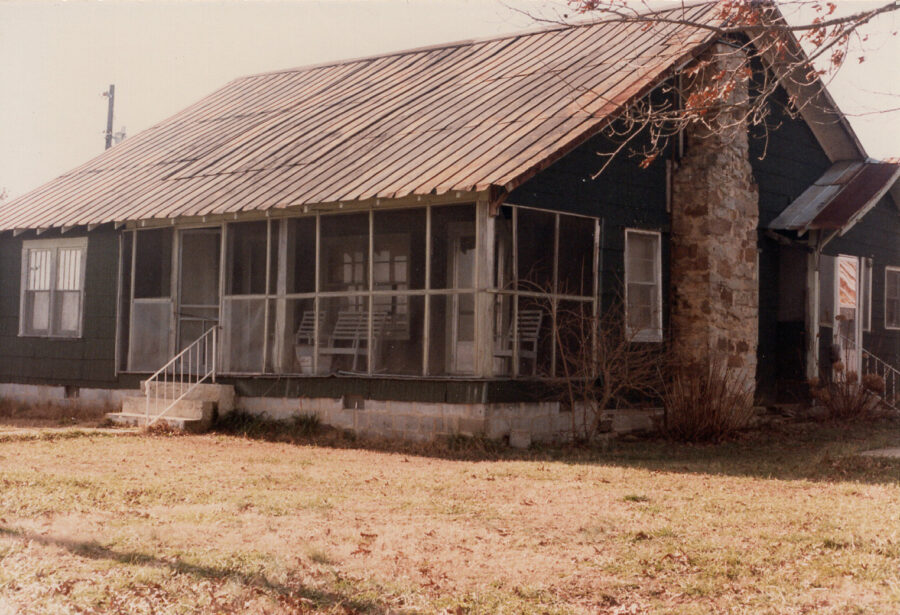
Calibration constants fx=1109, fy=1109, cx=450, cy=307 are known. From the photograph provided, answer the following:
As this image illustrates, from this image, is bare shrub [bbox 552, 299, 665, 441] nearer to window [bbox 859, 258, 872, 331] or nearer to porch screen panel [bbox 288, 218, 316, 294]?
porch screen panel [bbox 288, 218, 316, 294]

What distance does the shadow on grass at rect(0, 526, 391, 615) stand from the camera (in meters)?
6.39

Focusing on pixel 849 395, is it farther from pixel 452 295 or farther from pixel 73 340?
pixel 73 340

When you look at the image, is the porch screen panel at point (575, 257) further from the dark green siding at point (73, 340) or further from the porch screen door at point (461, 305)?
the dark green siding at point (73, 340)

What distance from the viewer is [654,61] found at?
15570 millimetres

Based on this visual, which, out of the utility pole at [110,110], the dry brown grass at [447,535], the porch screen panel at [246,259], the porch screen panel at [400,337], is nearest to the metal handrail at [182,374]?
the porch screen panel at [246,259]

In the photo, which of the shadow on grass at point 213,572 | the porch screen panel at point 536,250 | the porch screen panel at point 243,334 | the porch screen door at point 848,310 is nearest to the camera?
the shadow on grass at point 213,572

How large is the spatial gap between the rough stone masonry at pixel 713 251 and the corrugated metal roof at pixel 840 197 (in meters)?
1.49

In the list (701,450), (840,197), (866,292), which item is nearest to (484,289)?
(701,450)

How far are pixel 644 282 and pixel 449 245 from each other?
113 inches

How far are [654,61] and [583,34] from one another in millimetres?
2786

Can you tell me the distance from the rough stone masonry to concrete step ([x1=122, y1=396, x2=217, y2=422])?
6.81 metres

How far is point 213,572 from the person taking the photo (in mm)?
6859

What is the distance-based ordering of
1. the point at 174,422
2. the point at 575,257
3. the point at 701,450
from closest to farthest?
the point at 701,450, the point at 575,257, the point at 174,422

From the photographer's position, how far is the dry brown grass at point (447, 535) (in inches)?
257
